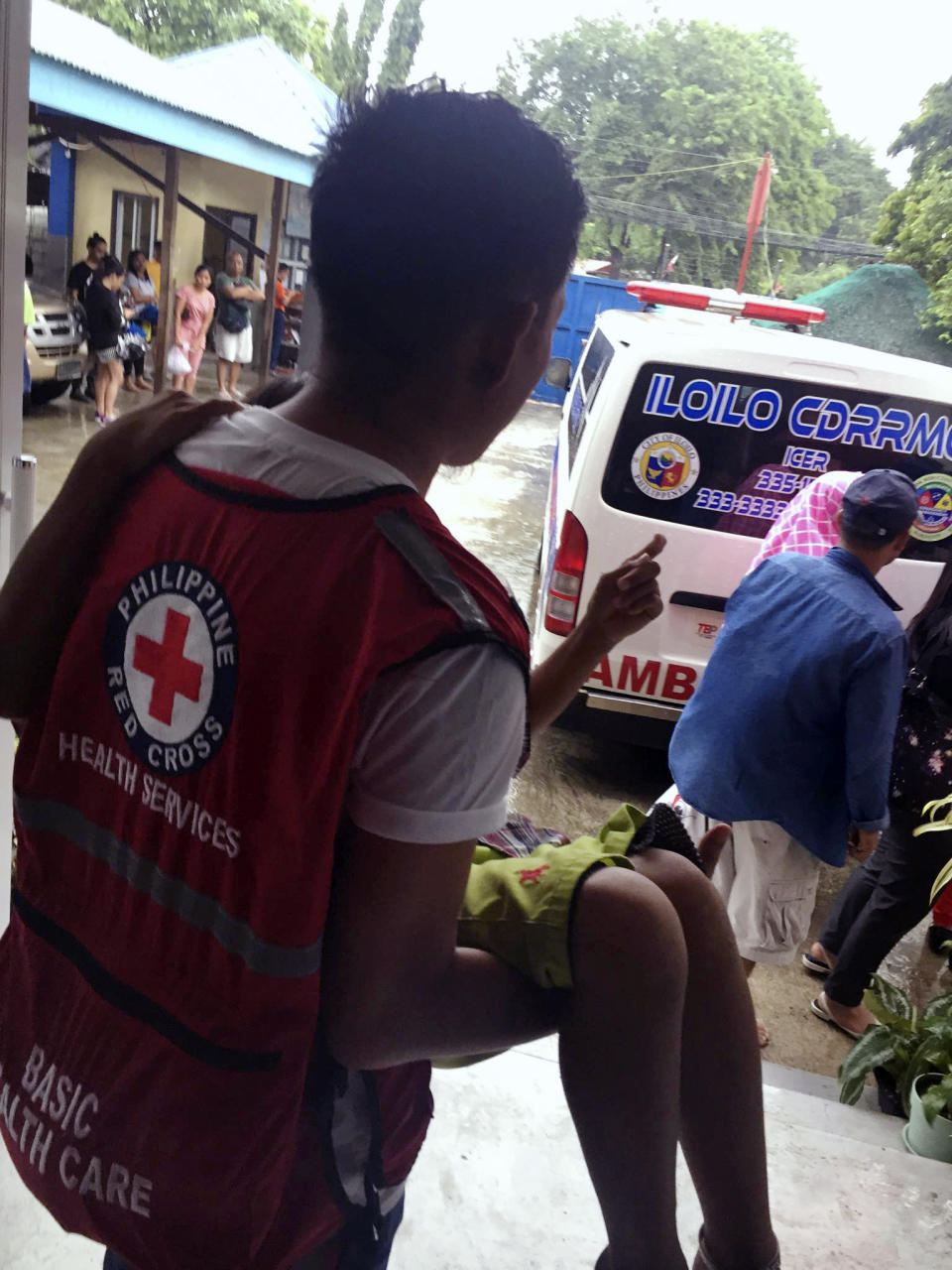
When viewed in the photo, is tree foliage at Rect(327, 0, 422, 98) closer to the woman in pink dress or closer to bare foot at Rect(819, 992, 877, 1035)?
bare foot at Rect(819, 992, 877, 1035)

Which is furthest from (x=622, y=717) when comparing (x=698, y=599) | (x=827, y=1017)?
(x=827, y=1017)

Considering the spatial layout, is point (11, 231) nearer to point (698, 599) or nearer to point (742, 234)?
point (698, 599)

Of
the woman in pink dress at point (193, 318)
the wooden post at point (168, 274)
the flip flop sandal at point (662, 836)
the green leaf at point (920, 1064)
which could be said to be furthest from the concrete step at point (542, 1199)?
the woman in pink dress at point (193, 318)

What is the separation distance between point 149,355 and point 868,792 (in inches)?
318

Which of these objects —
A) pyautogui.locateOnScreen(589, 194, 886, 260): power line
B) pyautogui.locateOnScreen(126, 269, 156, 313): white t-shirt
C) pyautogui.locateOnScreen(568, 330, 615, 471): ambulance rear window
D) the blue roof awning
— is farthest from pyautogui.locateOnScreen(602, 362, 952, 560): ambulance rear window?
pyautogui.locateOnScreen(126, 269, 156, 313): white t-shirt

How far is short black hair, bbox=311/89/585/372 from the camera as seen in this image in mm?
684

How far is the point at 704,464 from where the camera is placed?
329 cm

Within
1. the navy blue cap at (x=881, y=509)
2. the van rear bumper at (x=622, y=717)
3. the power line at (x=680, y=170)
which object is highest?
the power line at (x=680, y=170)

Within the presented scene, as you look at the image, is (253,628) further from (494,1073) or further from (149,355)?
(149,355)

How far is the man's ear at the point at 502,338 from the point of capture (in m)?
0.71

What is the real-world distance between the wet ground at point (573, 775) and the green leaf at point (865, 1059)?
0.33 m

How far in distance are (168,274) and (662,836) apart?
7.78 metres

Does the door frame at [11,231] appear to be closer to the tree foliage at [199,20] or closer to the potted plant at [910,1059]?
the potted plant at [910,1059]

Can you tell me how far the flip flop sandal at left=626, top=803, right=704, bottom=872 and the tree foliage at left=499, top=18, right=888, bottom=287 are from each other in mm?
4834
